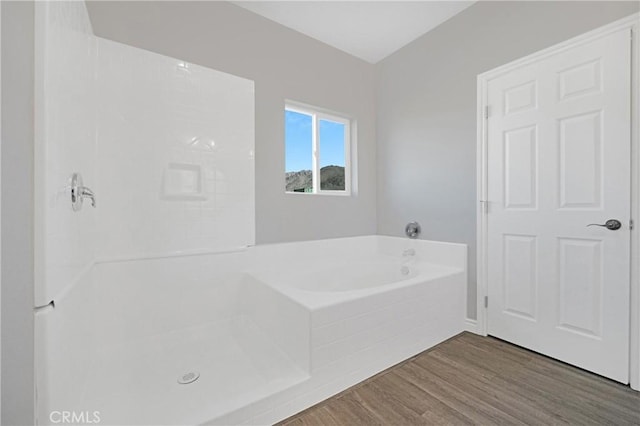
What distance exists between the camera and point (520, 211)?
196 centimetres

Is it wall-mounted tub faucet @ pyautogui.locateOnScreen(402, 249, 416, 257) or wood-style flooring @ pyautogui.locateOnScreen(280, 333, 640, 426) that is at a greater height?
wall-mounted tub faucet @ pyautogui.locateOnScreen(402, 249, 416, 257)

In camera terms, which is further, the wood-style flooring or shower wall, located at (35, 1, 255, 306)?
the wood-style flooring

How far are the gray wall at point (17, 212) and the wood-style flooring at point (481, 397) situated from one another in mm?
1047

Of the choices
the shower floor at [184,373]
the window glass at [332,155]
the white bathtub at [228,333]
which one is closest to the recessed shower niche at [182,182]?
the white bathtub at [228,333]

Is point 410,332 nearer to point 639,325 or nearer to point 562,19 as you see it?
point 639,325

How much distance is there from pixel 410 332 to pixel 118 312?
197 centimetres

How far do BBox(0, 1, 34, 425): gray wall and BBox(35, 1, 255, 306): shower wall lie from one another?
0.07m

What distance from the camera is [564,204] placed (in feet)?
5.74

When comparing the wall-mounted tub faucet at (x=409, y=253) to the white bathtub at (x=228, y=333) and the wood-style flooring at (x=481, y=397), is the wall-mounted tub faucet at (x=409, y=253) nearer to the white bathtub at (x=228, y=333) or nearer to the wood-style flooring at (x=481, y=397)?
the white bathtub at (x=228, y=333)

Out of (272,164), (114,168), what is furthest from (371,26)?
(114,168)

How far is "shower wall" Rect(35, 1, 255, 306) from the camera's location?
0.93 meters

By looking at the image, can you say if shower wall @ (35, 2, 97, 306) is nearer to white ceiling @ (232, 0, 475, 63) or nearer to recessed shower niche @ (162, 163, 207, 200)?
recessed shower niche @ (162, 163, 207, 200)

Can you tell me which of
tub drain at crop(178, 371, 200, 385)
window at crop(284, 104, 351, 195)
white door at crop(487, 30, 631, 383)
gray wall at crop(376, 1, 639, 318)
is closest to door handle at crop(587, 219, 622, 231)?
white door at crop(487, 30, 631, 383)

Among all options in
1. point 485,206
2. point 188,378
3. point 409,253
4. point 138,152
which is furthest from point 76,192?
point 485,206
